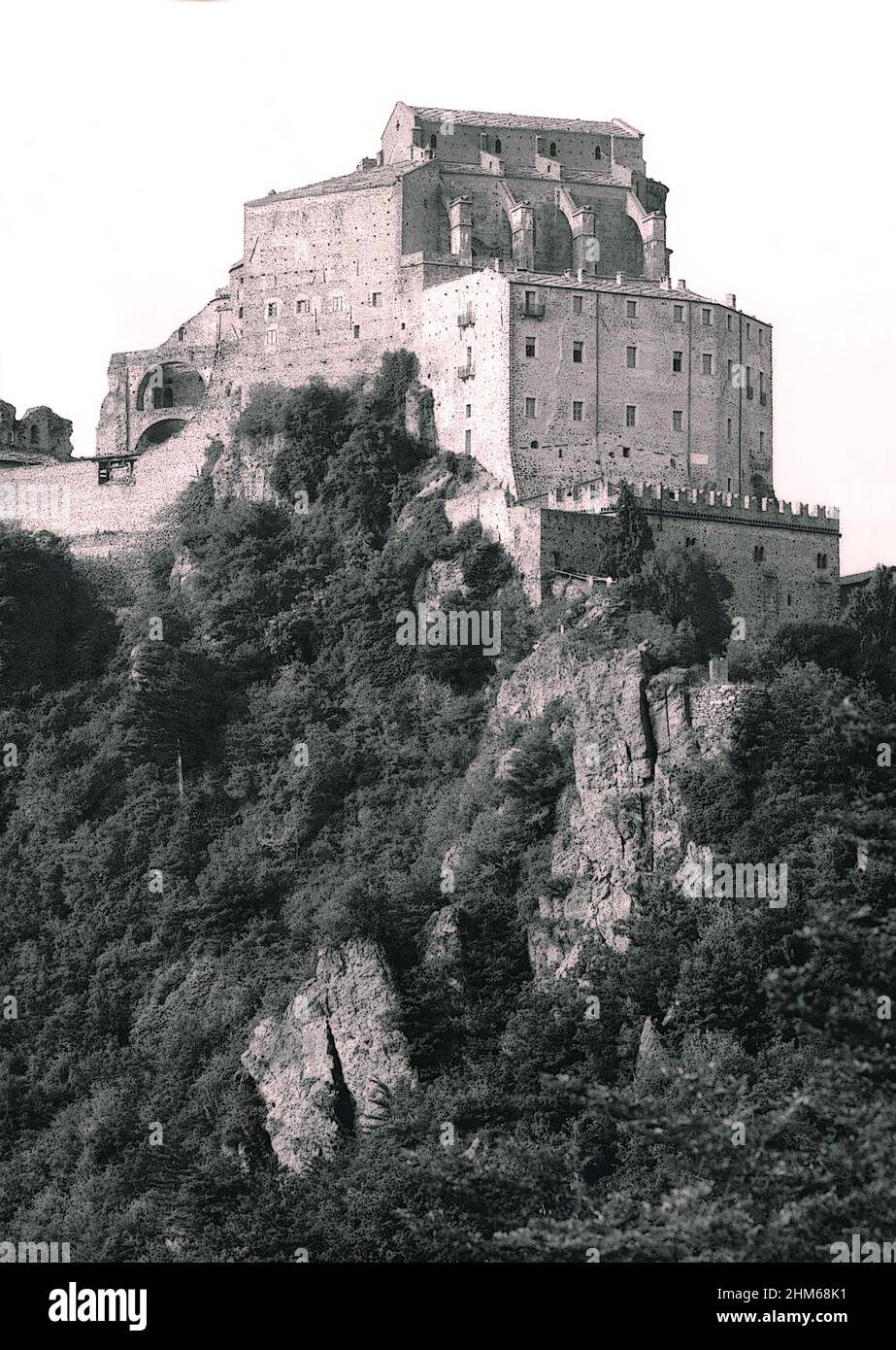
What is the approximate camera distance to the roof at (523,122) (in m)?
82.5

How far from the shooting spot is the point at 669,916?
62.7 m

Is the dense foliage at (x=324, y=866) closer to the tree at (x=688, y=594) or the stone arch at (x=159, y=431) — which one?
the tree at (x=688, y=594)

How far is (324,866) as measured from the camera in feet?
231

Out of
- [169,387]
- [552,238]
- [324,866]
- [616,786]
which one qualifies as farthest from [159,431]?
[616,786]

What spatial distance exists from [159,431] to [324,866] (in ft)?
67.3

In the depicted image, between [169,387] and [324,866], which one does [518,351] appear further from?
[169,387]

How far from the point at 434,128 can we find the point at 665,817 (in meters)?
27.5

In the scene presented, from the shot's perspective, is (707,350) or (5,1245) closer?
(5,1245)

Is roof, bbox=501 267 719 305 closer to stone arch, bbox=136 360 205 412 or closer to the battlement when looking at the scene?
the battlement

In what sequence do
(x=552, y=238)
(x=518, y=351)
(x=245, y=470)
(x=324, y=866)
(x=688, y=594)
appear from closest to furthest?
(x=688, y=594) < (x=324, y=866) < (x=518, y=351) < (x=245, y=470) < (x=552, y=238)

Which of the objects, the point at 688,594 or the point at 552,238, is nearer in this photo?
the point at 688,594

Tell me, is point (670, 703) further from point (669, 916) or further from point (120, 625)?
point (120, 625)

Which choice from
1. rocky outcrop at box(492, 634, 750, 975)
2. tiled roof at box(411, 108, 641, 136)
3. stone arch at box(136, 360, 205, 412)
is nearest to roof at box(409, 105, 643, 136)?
tiled roof at box(411, 108, 641, 136)

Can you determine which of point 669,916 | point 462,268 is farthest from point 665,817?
point 462,268
